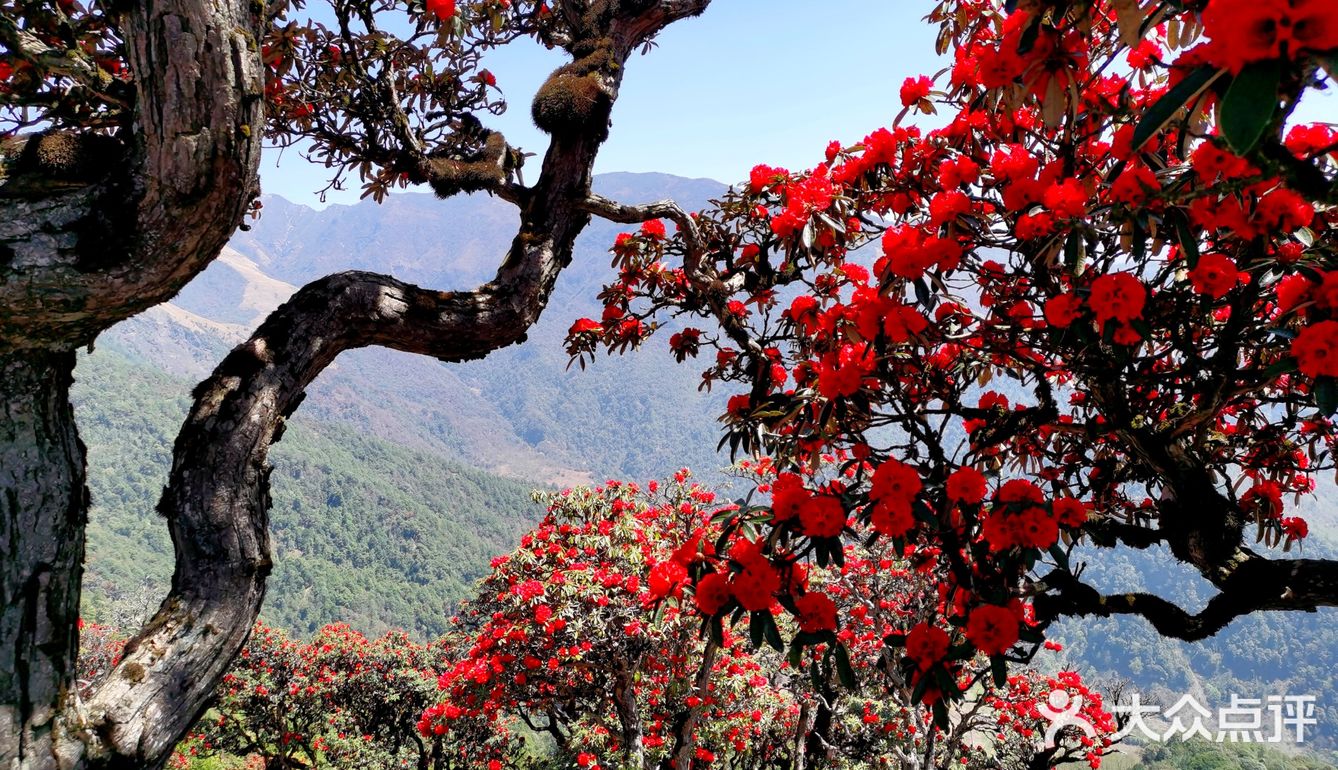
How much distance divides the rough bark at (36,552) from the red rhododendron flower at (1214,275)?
2549mm

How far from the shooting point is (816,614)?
1639 mm

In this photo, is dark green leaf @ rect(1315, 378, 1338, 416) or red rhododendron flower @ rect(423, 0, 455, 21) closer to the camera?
dark green leaf @ rect(1315, 378, 1338, 416)

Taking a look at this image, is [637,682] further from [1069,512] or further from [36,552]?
[36,552]

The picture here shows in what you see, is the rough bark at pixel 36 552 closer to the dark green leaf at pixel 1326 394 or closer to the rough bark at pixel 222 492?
the rough bark at pixel 222 492

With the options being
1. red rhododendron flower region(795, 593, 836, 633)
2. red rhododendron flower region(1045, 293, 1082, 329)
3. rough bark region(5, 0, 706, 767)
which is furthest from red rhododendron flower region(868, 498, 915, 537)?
rough bark region(5, 0, 706, 767)

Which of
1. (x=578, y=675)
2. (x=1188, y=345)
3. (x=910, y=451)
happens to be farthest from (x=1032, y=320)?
(x=578, y=675)

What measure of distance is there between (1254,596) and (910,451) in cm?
111

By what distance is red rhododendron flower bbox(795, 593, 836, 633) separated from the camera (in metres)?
1.63

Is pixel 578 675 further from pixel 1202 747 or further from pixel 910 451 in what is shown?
pixel 1202 747

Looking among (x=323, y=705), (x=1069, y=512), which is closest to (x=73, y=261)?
(x=1069, y=512)

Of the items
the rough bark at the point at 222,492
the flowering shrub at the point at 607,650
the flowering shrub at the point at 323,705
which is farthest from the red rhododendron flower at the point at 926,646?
the flowering shrub at the point at 323,705

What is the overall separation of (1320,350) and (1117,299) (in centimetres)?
37

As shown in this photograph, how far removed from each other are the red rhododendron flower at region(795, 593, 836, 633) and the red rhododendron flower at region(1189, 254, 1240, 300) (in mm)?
1200

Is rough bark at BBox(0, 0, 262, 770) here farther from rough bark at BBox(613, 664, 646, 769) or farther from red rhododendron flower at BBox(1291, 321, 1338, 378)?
rough bark at BBox(613, 664, 646, 769)
